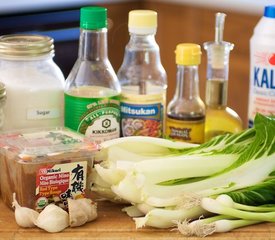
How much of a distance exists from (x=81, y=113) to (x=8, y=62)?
6.9 inches

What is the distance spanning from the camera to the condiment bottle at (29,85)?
4.43ft

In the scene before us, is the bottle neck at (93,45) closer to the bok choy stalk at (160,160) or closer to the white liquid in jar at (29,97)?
the white liquid in jar at (29,97)

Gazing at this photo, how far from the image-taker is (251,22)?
2.94 metres

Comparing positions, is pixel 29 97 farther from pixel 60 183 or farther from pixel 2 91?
pixel 60 183

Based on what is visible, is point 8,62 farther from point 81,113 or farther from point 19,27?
point 19,27

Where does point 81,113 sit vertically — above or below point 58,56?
above

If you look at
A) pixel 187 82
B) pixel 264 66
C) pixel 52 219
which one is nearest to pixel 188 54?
pixel 187 82

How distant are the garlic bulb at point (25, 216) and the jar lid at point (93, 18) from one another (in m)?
0.36

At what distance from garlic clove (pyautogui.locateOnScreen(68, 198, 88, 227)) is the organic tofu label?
2 cm

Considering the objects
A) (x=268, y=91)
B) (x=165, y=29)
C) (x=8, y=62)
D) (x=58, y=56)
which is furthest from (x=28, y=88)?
(x=165, y=29)

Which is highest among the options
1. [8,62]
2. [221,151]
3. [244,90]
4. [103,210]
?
[8,62]

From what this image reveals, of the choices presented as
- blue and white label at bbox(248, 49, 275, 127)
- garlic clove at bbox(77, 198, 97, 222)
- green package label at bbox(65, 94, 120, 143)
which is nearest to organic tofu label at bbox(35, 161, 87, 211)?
garlic clove at bbox(77, 198, 97, 222)

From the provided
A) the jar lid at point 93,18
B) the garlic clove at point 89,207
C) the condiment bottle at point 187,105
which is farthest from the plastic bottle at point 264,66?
the garlic clove at point 89,207

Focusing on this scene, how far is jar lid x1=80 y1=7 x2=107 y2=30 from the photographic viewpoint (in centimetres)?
132
